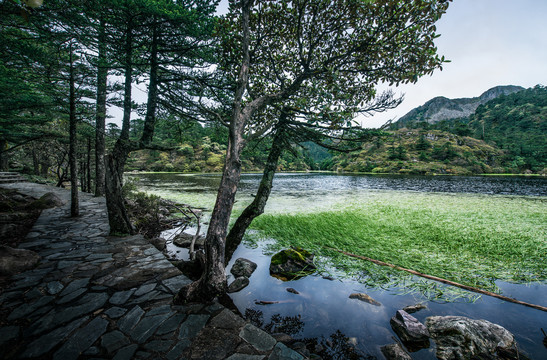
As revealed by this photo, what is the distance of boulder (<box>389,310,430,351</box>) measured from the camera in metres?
3.63

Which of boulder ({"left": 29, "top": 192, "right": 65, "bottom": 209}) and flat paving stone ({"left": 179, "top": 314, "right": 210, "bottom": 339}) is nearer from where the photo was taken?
flat paving stone ({"left": 179, "top": 314, "right": 210, "bottom": 339})

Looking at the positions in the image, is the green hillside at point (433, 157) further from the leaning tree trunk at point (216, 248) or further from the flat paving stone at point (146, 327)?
the flat paving stone at point (146, 327)

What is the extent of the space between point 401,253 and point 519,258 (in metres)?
3.36

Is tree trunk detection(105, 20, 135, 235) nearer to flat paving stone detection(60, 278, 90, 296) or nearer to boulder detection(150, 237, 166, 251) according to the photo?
boulder detection(150, 237, 166, 251)

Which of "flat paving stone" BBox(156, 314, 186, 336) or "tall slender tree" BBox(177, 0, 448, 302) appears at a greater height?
"tall slender tree" BBox(177, 0, 448, 302)

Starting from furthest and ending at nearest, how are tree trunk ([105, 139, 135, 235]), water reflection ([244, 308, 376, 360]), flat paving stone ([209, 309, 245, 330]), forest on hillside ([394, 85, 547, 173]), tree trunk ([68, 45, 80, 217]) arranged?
forest on hillside ([394, 85, 547, 173]) < tree trunk ([68, 45, 80, 217]) < tree trunk ([105, 139, 135, 235]) < water reflection ([244, 308, 376, 360]) < flat paving stone ([209, 309, 245, 330])

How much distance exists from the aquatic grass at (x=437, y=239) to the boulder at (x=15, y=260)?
23.1ft

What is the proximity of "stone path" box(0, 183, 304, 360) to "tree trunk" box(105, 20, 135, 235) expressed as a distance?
1.52 metres

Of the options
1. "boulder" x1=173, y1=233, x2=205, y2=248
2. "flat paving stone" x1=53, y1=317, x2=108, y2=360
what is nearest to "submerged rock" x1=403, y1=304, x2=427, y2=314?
"flat paving stone" x1=53, y1=317, x2=108, y2=360

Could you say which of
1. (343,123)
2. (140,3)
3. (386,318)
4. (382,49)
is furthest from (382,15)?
(386,318)

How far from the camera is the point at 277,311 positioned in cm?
462

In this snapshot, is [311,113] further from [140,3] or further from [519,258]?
[519,258]

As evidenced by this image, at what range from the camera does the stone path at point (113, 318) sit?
7.72 feet

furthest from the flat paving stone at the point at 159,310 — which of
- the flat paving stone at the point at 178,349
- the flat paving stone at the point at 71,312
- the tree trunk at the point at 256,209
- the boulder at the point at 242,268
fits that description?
the boulder at the point at 242,268
